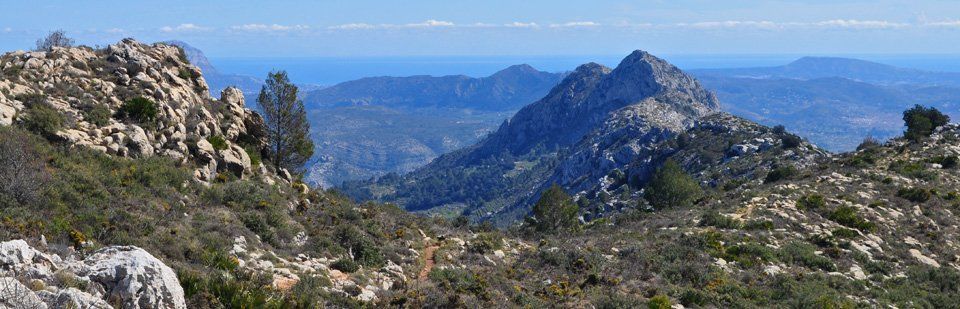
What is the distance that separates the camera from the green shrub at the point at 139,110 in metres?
25.7

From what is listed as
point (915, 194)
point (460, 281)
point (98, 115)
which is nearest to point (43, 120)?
point (98, 115)

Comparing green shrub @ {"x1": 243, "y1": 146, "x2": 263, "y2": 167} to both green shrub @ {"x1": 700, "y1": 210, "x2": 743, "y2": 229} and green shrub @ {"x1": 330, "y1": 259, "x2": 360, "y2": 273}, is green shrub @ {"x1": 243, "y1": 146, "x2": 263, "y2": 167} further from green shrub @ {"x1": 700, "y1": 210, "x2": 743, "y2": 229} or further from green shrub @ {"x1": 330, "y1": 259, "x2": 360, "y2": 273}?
green shrub @ {"x1": 700, "y1": 210, "x2": 743, "y2": 229}

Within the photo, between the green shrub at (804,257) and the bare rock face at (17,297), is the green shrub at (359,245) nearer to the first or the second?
the bare rock face at (17,297)

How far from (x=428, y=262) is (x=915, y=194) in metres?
30.8

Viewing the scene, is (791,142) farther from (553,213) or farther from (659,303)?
(659,303)

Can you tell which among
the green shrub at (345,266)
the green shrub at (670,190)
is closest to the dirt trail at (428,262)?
the green shrub at (345,266)

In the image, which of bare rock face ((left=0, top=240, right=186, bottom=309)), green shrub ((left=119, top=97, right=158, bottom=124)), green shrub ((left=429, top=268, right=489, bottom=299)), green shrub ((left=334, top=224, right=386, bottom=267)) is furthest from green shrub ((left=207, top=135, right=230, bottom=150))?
bare rock face ((left=0, top=240, right=186, bottom=309))

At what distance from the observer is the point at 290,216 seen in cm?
2408

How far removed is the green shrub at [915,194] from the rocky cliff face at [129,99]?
37903 mm

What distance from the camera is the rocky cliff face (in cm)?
2338

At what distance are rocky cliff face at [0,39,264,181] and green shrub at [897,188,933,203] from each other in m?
37.9

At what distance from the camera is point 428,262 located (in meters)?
22.4

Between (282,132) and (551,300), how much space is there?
2211 cm

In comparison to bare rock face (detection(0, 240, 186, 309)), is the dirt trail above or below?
below
